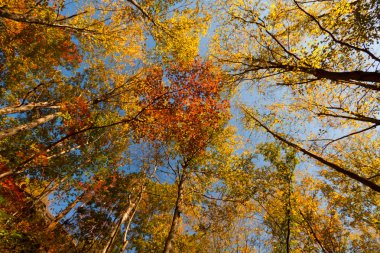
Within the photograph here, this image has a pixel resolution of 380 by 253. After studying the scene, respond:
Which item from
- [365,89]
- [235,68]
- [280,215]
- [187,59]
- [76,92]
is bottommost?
[280,215]

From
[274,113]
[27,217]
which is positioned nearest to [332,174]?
[274,113]

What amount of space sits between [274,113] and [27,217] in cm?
1384

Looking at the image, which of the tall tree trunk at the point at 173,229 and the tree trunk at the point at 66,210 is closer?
the tall tree trunk at the point at 173,229

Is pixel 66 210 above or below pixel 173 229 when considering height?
above

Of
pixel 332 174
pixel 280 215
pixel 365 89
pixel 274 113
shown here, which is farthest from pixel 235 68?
pixel 332 174

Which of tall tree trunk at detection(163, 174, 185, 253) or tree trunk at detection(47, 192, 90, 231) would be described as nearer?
tall tree trunk at detection(163, 174, 185, 253)

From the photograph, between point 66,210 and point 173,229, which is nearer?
point 173,229

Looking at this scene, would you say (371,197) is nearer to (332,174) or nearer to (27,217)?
(332,174)

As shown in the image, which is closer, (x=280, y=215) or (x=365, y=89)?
(x=365, y=89)

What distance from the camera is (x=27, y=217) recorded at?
12.7 m

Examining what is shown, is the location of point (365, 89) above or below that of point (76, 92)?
below

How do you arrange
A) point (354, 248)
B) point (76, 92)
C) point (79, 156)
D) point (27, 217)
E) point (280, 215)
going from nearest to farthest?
point (280, 215) → point (354, 248) → point (27, 217) → point (79, 156) → point (76, 92)

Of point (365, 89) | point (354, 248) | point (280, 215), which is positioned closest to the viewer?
point (365, 89)

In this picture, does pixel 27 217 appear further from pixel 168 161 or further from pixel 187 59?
pixel 187 59
